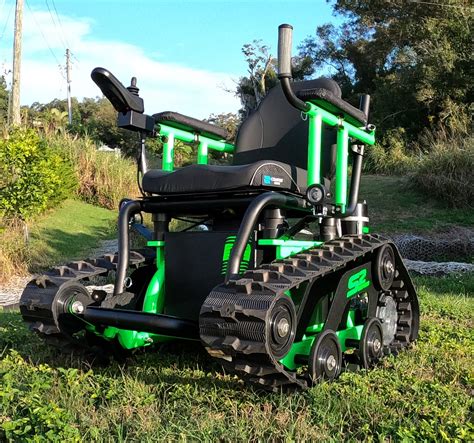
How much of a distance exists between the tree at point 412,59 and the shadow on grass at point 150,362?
12.4m

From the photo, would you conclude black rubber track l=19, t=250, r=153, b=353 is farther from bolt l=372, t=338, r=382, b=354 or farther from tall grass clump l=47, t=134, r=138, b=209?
tall grass clump l=47, t=134, r=138, b=209

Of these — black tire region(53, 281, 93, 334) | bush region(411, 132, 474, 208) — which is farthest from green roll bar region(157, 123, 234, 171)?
bush region(411, 132, 474, 208)

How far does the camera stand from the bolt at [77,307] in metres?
3.15

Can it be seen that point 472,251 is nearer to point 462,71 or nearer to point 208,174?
point 208,174

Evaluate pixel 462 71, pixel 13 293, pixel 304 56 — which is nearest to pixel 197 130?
pixel 13 293

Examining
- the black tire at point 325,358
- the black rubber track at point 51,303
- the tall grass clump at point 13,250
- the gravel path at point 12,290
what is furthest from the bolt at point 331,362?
the tall grass clump at point 13,250

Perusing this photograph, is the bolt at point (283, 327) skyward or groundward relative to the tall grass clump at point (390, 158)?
groundward

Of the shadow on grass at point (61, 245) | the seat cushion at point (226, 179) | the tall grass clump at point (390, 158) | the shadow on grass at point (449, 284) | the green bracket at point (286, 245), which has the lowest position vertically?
the shadow on grass at point (61, 245)

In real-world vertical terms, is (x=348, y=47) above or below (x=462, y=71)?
above

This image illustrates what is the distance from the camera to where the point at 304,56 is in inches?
1217

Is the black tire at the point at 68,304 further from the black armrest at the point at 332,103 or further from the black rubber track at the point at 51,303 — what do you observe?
the black armrest at the point at 332,103

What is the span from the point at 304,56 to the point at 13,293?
2587cm

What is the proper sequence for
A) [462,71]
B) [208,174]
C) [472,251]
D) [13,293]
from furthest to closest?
1. [462,71]
2. [472,251]
3. [13,293]
4. [208,174]

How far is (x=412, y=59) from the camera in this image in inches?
843
